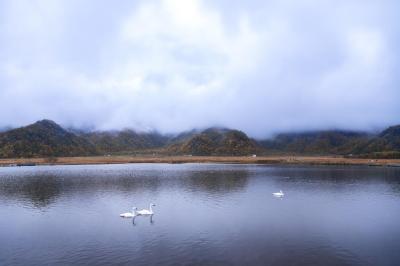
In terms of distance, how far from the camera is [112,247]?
116 feet

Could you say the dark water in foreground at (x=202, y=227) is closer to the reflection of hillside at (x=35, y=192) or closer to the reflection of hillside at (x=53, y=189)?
the reflection of hillside at (x=35, y=192)

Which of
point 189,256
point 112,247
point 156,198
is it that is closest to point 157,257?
point 189,256

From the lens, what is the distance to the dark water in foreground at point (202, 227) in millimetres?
32500

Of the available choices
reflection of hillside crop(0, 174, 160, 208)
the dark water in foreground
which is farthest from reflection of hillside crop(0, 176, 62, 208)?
the dark water in foreground

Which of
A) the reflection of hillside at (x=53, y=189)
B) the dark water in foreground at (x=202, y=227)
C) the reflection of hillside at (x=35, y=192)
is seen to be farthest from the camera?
the reflection of hillside at (x=53, y=189)

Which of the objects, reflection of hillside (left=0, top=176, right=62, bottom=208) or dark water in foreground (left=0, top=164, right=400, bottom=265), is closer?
dark water in foreground (left=0, top=164, right=400, bottom=265)

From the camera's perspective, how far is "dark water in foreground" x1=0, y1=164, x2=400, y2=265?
32.5 metres

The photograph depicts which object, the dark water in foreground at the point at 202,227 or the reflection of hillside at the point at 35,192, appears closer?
the dark water in foreground at the point at 202,227

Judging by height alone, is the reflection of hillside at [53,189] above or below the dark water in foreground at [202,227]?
above

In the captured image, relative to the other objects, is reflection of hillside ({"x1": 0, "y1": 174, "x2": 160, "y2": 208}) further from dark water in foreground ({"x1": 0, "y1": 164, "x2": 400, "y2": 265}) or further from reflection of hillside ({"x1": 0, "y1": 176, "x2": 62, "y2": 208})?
dark water in foreground ({"x1": 0, "y1": 164, "x2": 400, "y2": 265})

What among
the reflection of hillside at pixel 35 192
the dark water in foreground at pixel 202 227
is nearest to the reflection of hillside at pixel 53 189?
the reflection of hillside at pixel 35 192

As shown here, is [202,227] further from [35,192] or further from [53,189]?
[53,189]

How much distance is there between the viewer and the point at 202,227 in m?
43.0

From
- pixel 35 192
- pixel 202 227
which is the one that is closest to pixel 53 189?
pixel 35 192
